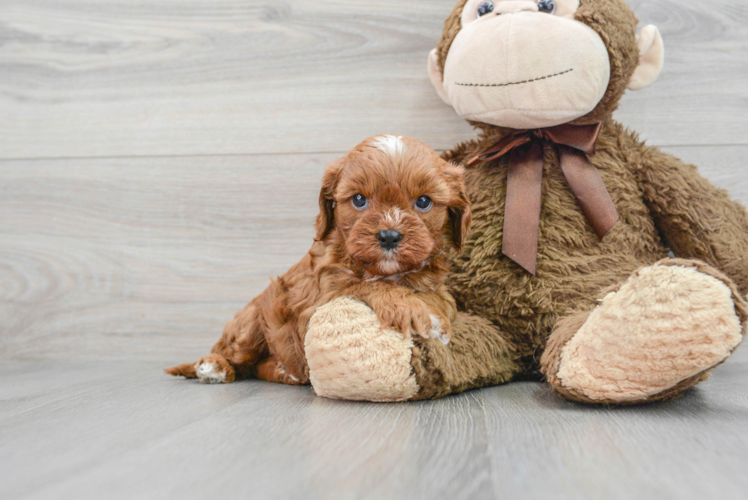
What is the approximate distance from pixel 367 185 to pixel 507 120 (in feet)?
1.23

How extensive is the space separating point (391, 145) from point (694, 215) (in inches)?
25.1

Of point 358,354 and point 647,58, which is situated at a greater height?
point 647,58

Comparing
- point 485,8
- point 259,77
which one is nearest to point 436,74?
point 485,8

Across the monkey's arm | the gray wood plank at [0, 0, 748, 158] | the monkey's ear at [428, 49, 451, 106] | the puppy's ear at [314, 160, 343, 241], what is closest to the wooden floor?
the gray wood plank at [0, 0, 748, 158]

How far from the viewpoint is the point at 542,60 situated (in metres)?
1.06

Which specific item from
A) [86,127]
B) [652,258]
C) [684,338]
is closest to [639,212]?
[652,258]

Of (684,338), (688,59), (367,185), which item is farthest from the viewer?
(688,59)

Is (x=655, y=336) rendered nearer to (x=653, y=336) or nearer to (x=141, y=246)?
(x=653, y=336)

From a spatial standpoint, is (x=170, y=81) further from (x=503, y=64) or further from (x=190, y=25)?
(x=503, y=64)

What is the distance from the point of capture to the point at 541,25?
107 centimetres

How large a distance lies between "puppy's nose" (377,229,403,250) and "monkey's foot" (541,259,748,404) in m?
0.32

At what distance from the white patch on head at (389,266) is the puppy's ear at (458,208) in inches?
6.1

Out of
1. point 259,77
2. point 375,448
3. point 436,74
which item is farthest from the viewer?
point 259,77

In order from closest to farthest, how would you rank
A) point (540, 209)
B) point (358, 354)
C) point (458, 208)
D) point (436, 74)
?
point (358, 354) < point (458, 208) < point (540, 209) < point (436, 74)
